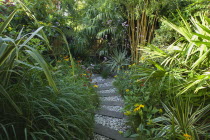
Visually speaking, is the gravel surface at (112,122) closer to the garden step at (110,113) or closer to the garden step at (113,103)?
the garden step at (110,113)

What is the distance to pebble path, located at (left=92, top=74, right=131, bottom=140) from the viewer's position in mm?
2076

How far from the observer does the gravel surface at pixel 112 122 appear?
228cm

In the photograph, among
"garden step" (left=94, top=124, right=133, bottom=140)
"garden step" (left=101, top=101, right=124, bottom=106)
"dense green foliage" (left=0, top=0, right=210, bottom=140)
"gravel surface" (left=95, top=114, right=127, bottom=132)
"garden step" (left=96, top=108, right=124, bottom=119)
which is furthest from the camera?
"garden step" (left=101, top=101, right=124, bottom=106)

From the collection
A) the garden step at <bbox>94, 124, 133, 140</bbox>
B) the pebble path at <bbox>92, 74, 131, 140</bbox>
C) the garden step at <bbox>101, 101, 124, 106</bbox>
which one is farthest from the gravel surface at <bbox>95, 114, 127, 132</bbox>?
the garden step at <bbox>101, 101, 124, 106</bbox>

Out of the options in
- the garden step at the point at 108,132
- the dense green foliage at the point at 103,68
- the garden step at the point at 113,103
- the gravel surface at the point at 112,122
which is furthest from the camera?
the garden step at the point at 113,103

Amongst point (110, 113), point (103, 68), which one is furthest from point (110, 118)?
point (103, 68)

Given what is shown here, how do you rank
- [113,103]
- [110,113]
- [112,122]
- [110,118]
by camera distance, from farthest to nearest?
[113,103]
[110,113]
[110,118]
[112,122]

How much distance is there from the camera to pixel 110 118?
2.56m

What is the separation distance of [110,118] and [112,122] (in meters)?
0.14

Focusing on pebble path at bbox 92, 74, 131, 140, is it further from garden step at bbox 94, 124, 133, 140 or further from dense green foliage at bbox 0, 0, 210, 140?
dense green foliage at bbox 0, 0, 210, 140

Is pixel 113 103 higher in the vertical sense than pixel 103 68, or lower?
higher

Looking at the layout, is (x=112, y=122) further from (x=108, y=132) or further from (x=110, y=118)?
(x=108, y=132)

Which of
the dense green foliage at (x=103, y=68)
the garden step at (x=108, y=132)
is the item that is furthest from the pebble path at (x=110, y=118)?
the dense green foliage at (x=103, y=68)

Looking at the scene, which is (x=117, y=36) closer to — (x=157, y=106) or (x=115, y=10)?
(x=115, y=10)
